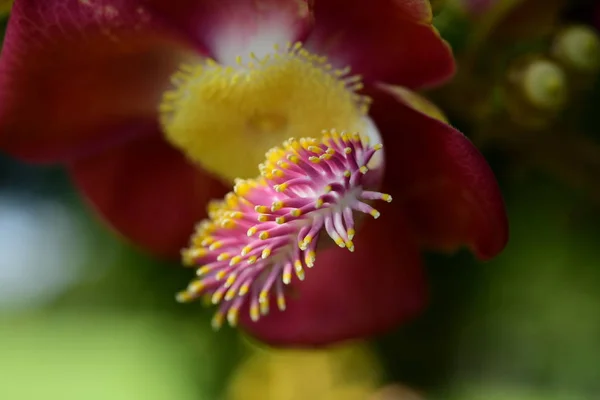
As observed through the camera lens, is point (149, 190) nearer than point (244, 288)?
No

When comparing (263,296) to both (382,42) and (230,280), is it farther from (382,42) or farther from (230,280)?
(382,42)

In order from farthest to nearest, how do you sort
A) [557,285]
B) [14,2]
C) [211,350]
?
[211,350] < [557,285] < [14,2]

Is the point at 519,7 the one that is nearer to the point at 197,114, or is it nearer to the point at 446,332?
the point at 197,114

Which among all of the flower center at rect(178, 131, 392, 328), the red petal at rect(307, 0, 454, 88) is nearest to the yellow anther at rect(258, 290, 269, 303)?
the flower center at rect(178, 131, 392, 328)

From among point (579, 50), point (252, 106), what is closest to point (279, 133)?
point (252, 106)

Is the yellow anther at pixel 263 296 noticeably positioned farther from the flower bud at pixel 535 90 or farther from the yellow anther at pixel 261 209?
the flower bud at pixel 535 90

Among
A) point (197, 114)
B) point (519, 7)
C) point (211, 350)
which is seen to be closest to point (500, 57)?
point (519, 7)

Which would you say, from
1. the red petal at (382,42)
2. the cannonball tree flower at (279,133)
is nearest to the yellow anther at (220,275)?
the cannonball tree flower at (279,133)
